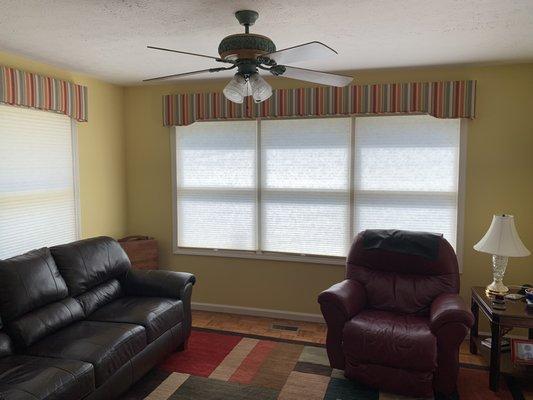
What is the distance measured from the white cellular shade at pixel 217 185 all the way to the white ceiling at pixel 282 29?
2.90 feet

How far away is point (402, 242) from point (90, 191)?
9.79 ft

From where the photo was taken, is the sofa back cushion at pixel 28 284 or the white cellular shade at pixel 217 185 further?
the white cellular shade at pixel 217 185

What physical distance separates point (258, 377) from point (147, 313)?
93 cm

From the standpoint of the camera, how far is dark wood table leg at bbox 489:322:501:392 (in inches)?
110

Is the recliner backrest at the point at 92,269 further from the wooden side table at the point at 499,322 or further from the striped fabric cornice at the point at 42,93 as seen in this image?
the wooden side table at the point at 499,322

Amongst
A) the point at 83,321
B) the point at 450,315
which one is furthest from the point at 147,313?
the point at 450,315

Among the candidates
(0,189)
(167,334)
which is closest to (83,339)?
(167,334)

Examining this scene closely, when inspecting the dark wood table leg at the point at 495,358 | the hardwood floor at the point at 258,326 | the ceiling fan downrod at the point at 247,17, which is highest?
the ceiling fan downrod at the point at 247,17

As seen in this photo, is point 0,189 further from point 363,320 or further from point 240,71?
point 363,320

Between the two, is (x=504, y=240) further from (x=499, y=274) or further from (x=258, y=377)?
(x=258, y=377)

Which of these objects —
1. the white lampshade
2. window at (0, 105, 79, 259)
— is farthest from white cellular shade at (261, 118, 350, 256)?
window at (0, 105, 79, 259)

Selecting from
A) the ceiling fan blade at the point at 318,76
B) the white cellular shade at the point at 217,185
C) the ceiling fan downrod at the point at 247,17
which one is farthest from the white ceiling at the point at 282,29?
the white cellular shade at the point at 217,185

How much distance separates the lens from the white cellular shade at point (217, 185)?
4.23 m

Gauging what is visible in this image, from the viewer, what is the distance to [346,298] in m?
3.02
